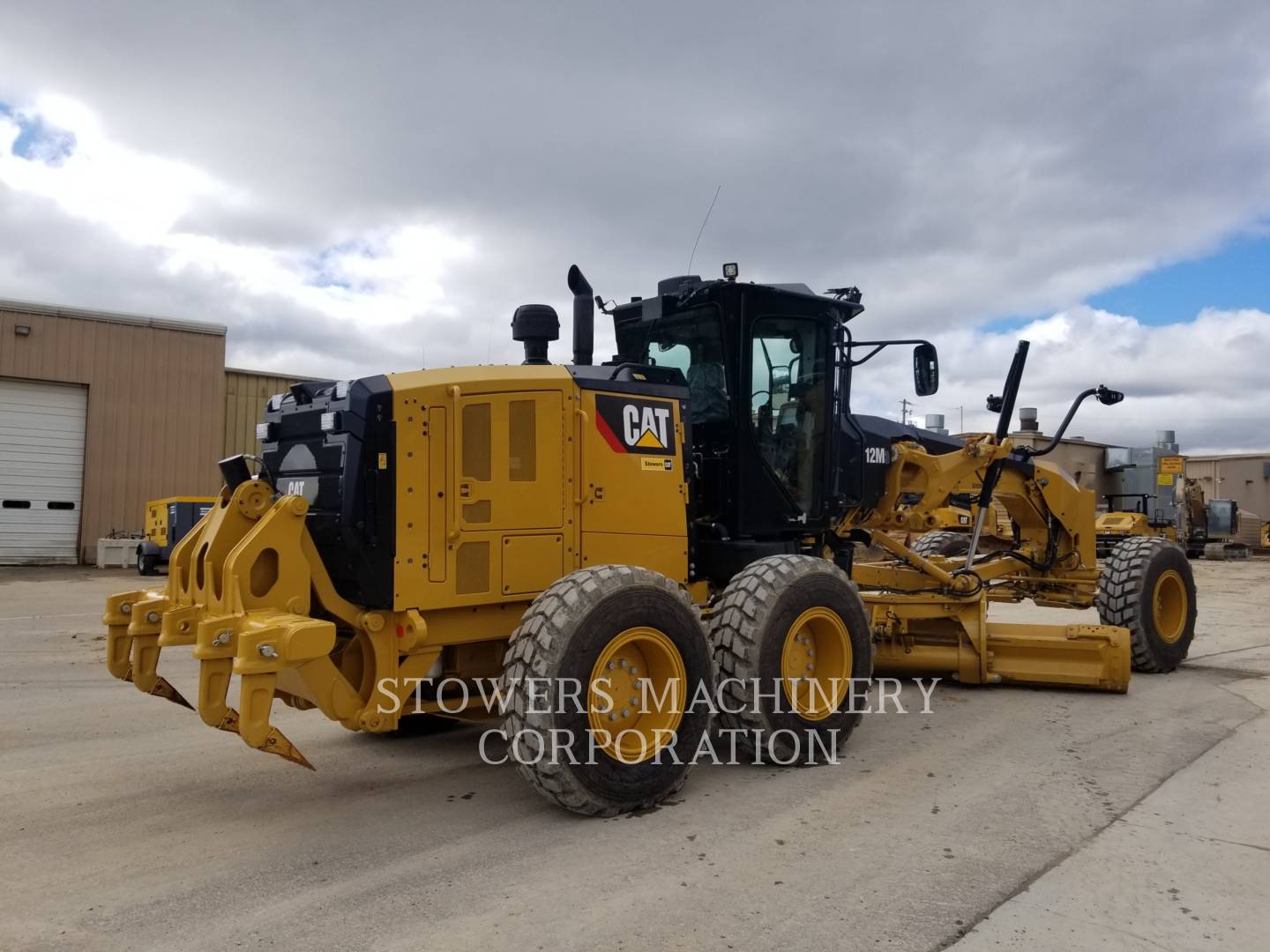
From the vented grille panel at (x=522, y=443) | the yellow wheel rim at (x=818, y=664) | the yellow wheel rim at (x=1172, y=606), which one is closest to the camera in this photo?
the vented grille panel at (x=522, y=443)

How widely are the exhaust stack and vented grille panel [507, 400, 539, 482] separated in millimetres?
1429

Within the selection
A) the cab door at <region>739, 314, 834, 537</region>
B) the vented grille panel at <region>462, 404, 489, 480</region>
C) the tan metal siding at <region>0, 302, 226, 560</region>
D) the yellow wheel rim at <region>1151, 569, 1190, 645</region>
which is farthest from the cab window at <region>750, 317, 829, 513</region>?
the tan metal siding at <region>0, 302, 226, 560</region>

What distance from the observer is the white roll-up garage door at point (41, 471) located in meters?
21.0

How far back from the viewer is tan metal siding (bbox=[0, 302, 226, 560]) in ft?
69.7

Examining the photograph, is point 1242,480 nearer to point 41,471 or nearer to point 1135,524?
point 1135,524

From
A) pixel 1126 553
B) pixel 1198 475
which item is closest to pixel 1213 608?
pixel 1126 553

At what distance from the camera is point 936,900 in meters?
3.74

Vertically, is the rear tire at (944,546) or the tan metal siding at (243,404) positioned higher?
the tan metal siding at (243,404)

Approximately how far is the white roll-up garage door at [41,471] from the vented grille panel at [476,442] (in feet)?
66.1

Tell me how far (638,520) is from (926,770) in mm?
2155

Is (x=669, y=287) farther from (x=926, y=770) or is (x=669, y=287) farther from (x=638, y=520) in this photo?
(x=926, y=770)

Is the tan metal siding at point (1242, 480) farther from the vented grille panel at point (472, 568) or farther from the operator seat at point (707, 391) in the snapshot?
the vented grille panel at point (472, 568)

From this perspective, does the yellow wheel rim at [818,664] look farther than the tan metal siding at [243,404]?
No

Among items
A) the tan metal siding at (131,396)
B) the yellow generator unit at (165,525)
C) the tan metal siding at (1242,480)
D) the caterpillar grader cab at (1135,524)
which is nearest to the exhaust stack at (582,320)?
the yellow generator unit at (165,525)
